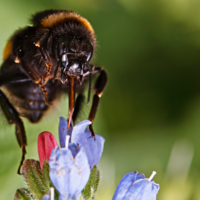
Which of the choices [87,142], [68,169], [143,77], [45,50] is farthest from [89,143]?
[143,77]

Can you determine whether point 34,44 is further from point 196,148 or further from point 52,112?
point 196,148

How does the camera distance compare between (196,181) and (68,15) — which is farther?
(196,181)

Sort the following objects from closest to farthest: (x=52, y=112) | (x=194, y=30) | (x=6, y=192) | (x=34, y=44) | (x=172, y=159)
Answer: (x=34, y=44)
(x=52, y=112)
(x=6, y=192)
(x=172, y=159)
(x=194, y=30)

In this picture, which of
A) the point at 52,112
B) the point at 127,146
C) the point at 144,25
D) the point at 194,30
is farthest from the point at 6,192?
the point at 194,30

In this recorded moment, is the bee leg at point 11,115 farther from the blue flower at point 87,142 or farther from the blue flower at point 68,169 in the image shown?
the blue flower at point 68,169

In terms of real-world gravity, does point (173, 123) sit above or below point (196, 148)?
above

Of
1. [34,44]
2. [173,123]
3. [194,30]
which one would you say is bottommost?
[173,123]

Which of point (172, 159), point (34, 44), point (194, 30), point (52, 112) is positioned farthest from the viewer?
point (194, 30)
